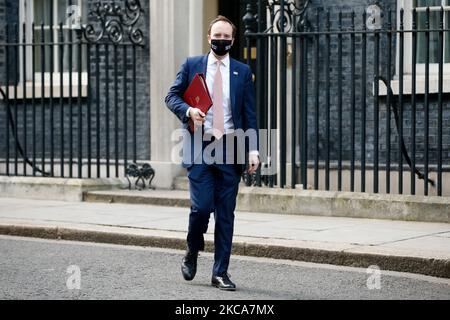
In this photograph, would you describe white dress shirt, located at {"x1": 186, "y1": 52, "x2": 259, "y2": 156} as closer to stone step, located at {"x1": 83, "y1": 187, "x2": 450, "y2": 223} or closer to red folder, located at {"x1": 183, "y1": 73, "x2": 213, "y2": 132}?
red folder, located at {"x1": 183, "y1": 73, "x2": 213, "y2": 132}

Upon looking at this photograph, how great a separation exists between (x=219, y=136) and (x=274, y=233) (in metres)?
2.61

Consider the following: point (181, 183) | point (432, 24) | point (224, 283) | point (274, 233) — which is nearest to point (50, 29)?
point (181, 183)

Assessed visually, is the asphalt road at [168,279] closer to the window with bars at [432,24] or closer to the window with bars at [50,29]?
the window with bars at [432,24]

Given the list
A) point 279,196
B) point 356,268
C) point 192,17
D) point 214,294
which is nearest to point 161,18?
point 192,17

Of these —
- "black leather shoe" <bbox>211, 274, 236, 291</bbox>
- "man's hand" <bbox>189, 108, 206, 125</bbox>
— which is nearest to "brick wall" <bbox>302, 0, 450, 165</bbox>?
"black leather shoe" <bbox>211, 274, 236, 291</bbox>

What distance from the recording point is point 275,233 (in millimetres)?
10039

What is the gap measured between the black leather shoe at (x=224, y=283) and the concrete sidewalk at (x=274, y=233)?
1522 mm

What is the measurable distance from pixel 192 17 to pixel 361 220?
4178mm

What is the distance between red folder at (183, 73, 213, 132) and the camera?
24.9 ft

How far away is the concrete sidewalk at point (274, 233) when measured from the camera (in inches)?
345

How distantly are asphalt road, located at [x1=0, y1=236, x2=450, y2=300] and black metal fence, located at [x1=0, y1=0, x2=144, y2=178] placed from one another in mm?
3996

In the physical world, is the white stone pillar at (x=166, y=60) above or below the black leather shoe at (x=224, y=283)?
above

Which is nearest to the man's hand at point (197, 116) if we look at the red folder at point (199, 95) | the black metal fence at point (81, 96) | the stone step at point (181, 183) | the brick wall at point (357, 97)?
the red folder at point (199, 95)

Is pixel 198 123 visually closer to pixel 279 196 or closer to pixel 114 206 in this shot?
pixel 279 196
